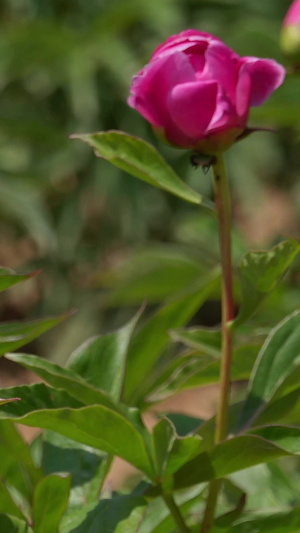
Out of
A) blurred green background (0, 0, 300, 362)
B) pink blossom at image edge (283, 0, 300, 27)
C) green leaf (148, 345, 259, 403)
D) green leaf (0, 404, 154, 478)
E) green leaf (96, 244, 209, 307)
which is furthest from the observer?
blurred green background (0, 0, 300, 362)

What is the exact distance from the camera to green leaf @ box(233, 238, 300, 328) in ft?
1.81

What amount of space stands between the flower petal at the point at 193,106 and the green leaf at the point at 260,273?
0.26 feet

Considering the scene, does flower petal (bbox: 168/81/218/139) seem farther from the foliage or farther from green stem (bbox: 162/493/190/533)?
green stem (bbox: 162/493/190/533)

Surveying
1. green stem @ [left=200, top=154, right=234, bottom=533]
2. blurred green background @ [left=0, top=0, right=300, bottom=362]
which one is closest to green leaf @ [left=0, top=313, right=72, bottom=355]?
green stem @ [left=200, top=154, right=234, bottom=533]

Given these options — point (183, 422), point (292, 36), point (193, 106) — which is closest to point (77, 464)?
point (183, 422)

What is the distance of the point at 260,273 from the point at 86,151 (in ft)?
7.71

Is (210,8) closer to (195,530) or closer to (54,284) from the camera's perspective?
(54,284)

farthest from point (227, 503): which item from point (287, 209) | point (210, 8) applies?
point (287, 209)

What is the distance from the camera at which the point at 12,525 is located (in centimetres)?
53

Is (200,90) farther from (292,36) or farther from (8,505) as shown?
(292,36)

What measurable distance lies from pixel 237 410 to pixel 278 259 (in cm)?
12

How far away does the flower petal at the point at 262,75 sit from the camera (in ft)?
1.81

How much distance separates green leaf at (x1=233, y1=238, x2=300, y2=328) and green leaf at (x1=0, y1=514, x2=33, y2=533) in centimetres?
16

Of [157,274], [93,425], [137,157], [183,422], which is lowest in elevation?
[157,274]
